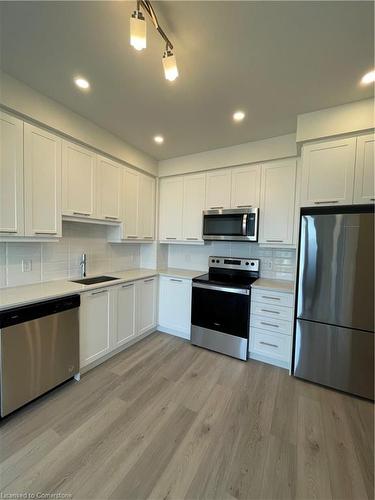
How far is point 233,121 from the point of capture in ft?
7.50

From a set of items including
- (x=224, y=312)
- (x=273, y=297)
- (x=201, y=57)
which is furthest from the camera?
(x=224, y=312)

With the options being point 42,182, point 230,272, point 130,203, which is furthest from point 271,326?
point 42,182

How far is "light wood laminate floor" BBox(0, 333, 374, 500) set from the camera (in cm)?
126

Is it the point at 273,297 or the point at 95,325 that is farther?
the point at 273,297

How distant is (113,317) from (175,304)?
0.94 meters

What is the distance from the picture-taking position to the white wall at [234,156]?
101 inches

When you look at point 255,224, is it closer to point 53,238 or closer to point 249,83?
point 249,83

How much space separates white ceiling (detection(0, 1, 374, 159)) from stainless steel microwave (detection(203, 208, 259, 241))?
1.05 meters

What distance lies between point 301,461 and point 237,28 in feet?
9.12

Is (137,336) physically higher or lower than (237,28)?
lower

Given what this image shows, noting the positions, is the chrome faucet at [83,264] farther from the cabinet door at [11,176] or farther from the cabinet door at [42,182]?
the cabinet door at [11,176]

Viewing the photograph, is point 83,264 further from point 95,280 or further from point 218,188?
point 218,188

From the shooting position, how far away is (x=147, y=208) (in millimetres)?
3355

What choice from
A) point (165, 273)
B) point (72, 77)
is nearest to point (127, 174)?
point (72, 77)
